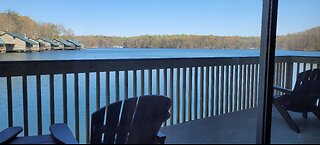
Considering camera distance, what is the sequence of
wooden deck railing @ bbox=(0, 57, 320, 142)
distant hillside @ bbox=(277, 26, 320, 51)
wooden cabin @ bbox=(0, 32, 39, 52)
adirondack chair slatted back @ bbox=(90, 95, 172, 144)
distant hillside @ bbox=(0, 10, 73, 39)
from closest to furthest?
adirondack chair slatted back @ bbox=(90, 95, 172, 144), wooden deck railing @ bbox=(0, 57, 320, 142), wooden cabin @ bbox=(0, 32, 39, 52), distant hillside @ bbox=(0, 10, 73, 39), distant hillside @ bbox=(277, 26, 320, 51)

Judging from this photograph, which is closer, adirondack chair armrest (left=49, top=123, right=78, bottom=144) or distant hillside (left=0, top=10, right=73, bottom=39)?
adirondack chair armrest (left=49, top=123, right=78, bottom=144)

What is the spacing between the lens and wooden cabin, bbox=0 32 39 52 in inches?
106

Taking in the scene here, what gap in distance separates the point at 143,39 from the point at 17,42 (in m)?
1.25

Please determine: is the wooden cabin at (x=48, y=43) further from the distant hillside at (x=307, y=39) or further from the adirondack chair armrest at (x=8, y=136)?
the distant hillside at (x=307, y=39)

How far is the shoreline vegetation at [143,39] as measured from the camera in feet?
9.37

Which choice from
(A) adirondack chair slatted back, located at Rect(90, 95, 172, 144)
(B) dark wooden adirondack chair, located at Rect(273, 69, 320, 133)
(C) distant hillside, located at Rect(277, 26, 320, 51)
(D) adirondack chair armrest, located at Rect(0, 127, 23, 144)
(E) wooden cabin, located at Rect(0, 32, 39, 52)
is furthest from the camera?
(B) dark wooden adirondack chair, located at Rect(273, 69, 320, 133)

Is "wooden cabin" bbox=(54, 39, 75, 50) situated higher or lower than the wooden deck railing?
higher

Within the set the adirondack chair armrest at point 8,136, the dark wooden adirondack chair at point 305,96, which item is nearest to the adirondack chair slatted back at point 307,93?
the dark wooden adirondack chair at point 305,96

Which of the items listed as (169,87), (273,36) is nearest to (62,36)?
(169,87)

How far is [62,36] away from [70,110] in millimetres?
780

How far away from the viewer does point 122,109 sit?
1.56 meters

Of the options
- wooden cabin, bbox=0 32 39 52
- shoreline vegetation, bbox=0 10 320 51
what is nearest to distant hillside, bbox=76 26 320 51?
shoreline vegetation, bbox=0 10 320 51

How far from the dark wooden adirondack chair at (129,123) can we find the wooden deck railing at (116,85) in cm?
37

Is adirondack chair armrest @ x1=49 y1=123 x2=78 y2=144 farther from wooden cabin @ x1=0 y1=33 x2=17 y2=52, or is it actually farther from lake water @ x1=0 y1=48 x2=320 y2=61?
wooden cabin @ x1=0 y1=33 x2=17 y2=52
